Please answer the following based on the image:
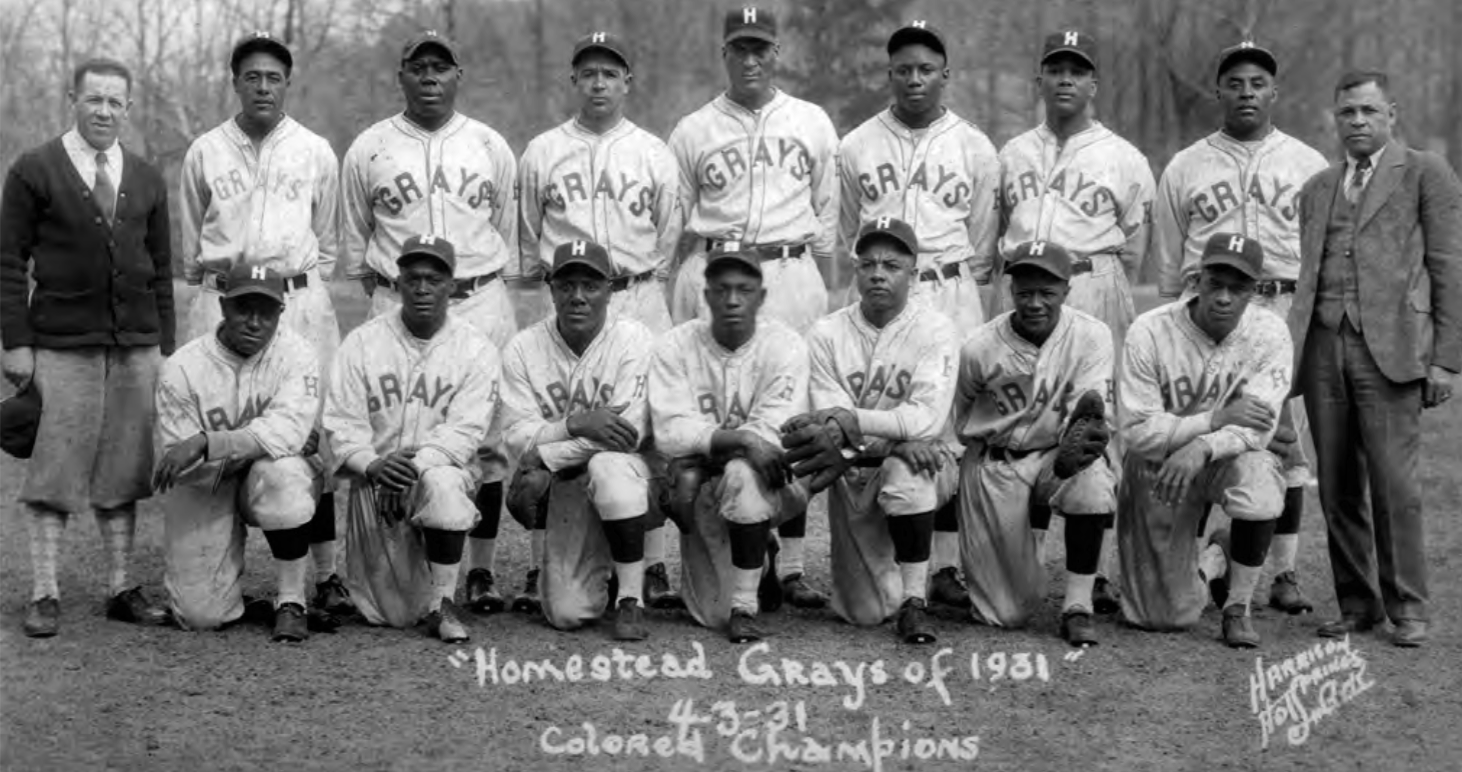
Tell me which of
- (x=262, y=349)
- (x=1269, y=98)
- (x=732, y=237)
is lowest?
(x=262, y=349)

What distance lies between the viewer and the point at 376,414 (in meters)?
7.20

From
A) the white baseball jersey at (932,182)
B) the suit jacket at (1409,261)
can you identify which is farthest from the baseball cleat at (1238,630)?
the white baseball jersey at (932,182)

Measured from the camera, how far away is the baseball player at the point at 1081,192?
788cm

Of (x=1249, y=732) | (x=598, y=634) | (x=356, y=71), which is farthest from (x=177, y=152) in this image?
(x=1249, y=732)

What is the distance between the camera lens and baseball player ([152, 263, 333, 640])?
22.9 ft

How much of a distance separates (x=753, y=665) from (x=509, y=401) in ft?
5.33

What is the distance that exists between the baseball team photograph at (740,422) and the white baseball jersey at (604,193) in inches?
0.8

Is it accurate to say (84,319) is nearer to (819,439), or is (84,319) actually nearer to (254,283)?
(254,283)

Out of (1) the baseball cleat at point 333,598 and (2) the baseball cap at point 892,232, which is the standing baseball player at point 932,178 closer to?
(2) the baseball cap at point 892,232

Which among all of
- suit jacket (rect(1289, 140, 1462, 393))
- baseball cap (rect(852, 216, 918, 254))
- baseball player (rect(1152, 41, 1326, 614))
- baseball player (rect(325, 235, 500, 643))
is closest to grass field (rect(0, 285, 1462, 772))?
baseball player (rect(325, 235, 500, 643))

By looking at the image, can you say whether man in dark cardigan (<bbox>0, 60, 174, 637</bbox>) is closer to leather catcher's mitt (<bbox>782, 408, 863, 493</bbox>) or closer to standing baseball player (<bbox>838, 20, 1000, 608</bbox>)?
leather catcher's mitt (<bbox>782, 408, 863, 493</bbox>)

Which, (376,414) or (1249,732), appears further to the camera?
(376,414)

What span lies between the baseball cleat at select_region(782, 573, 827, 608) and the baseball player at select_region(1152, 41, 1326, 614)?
2.04 m

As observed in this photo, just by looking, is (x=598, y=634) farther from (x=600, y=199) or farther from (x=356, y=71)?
(x=356, y=71)
